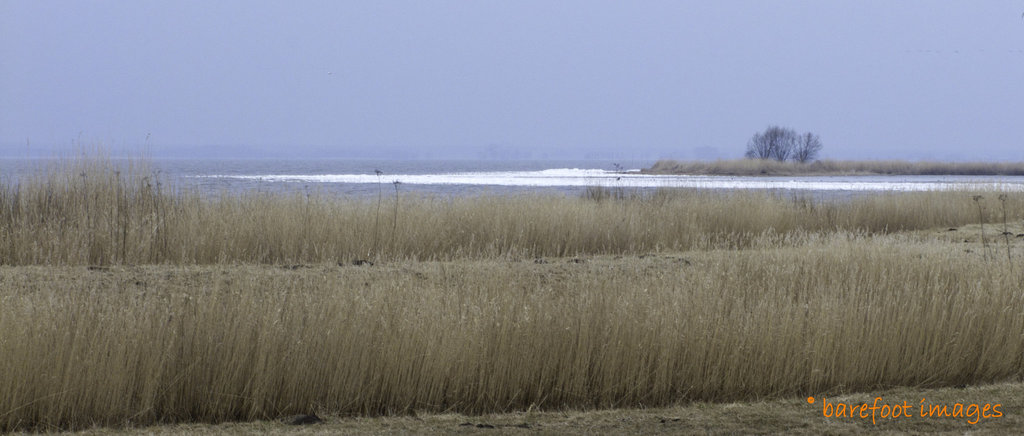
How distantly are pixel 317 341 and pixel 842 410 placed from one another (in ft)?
10.6

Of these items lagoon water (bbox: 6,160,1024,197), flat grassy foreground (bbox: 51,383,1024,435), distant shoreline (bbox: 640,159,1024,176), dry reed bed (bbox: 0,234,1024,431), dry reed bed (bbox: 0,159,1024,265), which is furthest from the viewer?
distant shoreline (bbox: 640,159,1024,176)

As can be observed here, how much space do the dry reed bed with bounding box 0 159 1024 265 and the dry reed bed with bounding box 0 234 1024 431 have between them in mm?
2981

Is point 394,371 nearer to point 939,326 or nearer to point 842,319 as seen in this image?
point 842,319

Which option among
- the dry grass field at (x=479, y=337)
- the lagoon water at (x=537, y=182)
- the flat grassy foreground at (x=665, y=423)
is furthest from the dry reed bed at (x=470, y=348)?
the lagoon water at (x=537, y=182)

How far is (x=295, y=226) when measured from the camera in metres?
11.7

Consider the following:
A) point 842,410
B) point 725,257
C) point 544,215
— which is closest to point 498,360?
point 842,410

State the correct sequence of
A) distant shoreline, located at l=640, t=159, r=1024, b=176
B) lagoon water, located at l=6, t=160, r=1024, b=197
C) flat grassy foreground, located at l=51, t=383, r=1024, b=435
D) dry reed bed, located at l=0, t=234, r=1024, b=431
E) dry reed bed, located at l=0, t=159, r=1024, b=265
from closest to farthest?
flat grassy foreground, located at l=51, t=383, r=1024, b=435 < dry reed bed, located at l=0, t=234, r=1024, b=431 < dry reed bed, located at l=0, t=159, r=1024, b=265 < lagoon water, located at l=6, t=160, r=1024, b=197 < distant shoreline, located at l=640, t=159, r=1024, b=176

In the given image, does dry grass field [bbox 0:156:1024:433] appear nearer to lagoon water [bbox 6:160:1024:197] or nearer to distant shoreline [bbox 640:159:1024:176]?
lagoon water [bbox 6:160:1024:197]

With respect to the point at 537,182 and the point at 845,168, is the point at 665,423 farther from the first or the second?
the point at 845,168

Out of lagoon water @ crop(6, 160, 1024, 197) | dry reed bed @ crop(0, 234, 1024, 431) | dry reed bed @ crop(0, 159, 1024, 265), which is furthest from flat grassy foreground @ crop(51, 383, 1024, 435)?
lagoon water @ crop(6, 160, 1024, 197)

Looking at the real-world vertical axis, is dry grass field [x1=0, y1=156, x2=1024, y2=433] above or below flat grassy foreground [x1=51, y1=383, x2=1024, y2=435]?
above

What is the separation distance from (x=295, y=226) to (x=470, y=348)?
6395 millimetres

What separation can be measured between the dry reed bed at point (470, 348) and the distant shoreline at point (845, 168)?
5538 cm

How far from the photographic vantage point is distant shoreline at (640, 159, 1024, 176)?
62719 mm
